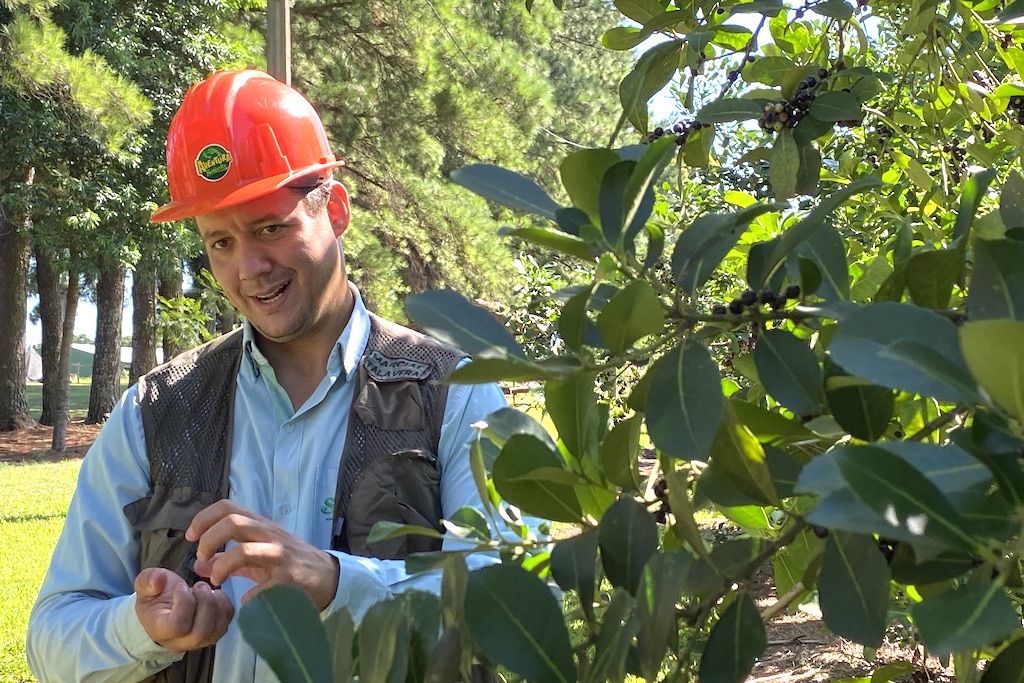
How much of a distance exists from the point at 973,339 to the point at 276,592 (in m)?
0.38

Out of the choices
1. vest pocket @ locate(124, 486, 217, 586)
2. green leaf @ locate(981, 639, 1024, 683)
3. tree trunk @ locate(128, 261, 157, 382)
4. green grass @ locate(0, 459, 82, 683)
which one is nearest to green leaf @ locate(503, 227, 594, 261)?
green leaf @ locate(981, 639, 1024, 683)

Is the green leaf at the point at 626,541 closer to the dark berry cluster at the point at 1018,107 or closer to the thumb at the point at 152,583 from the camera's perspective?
the dark berry cluster at the point at 1018,107

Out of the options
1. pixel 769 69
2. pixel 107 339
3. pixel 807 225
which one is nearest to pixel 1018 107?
pixel 769 69

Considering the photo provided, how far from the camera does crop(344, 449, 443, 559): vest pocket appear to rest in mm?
1796

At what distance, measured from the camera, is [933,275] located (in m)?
0.66

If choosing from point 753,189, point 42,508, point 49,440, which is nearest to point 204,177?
point 753,189

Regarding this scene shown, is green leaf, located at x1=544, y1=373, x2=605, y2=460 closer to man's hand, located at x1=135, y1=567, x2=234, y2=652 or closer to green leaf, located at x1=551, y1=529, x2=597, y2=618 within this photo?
green leaf, located at x1=551, y1=529, x2=597, y2=618

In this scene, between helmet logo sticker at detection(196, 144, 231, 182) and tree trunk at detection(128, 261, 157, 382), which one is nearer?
helmet logo sticker at detection(196, 144, 231, 182)

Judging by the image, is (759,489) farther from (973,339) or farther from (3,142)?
(3,142)

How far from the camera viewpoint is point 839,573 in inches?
23.3

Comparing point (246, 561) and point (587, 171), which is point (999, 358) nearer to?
point (587, 171)

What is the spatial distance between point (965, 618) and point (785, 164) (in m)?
0.58

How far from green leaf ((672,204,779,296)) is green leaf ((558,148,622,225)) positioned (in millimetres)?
64

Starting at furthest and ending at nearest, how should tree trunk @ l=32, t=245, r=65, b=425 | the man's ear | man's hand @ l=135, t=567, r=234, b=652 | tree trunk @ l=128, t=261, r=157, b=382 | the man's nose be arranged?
tree trunk @ l=32, t=245, r=65, b=425
tree trunk @ l=128, t=261, r=157, b=382
the man's ear
the man's nose
man's hand @ l=135, t=567, r=234, b=652
